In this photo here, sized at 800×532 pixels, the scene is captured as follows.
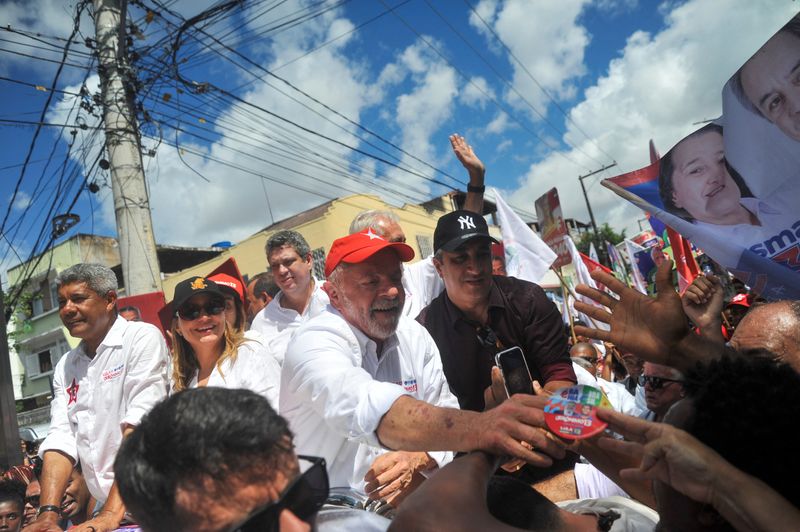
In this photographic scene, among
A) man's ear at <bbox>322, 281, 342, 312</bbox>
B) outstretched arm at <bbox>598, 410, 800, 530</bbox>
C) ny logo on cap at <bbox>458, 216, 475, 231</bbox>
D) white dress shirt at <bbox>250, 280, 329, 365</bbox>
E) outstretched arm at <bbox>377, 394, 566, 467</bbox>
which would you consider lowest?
outstretched arm at <bbox>598, 410, 800, 530</bbox>

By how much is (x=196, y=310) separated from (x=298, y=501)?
2.12m

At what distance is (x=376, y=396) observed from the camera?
5.74 ft

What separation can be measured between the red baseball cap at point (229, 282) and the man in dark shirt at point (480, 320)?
1324mm

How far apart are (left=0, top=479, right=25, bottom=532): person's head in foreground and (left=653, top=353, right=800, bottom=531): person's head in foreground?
3.69m

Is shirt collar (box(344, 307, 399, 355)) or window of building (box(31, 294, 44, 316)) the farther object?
window of building (box(31, 294, 44, 316))

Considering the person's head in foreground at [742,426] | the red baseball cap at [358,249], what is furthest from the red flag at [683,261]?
the person's head in foreground at [742,426]

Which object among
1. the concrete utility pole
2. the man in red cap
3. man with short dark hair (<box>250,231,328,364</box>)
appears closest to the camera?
the man in red cap

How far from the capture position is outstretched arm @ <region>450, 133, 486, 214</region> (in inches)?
160

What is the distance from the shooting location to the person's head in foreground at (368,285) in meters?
2.45

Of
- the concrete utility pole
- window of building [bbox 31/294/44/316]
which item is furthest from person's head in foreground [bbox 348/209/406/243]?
window of building [bbox 31/294/44/316]

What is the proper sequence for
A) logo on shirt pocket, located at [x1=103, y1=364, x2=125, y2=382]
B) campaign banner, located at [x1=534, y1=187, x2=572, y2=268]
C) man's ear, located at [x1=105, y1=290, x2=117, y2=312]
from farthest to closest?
campaign banner, located at [x1=534, y1=187, x2=572, y2=268]
man's ear, located at [x1=105, y1=290, x2=117, y2=312]
logo on shirt pocket, located at [x1=103, y1=364, x2=125, y2=382]

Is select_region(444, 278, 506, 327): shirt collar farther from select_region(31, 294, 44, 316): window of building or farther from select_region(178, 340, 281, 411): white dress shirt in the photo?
select_region(31, 294, 44, 316): window of building

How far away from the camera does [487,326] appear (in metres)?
3.04

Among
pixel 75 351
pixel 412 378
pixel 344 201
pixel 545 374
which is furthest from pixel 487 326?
pixel 344 201
